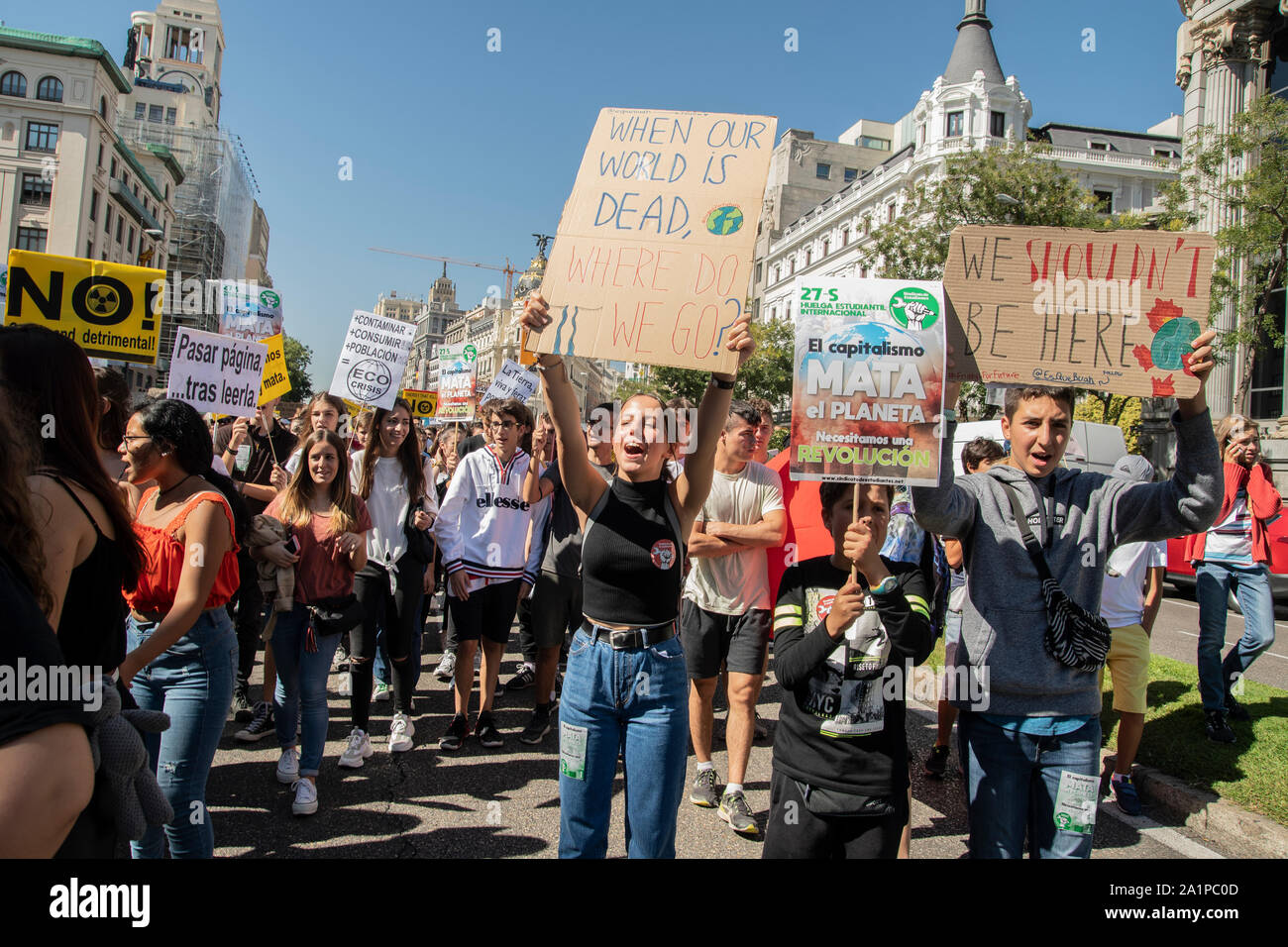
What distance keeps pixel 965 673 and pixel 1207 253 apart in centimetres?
168

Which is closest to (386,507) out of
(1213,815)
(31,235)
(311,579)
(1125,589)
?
(311,579)

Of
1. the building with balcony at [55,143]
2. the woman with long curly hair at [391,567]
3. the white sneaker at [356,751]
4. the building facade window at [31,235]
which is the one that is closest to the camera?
the white sneaker at [356,751]

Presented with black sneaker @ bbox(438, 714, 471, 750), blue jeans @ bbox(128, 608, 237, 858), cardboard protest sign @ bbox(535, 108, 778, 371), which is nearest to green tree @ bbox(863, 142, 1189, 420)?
black sneaker @ bbox(438, 714, 471, 750)

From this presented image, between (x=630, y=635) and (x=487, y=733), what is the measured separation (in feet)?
9.97

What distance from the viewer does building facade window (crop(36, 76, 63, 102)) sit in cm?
5206

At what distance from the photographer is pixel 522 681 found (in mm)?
7176

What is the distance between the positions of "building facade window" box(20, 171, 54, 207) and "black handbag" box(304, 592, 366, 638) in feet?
197

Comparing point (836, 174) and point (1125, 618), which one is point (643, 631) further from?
point (836, 174)

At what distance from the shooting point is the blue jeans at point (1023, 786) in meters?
2.62

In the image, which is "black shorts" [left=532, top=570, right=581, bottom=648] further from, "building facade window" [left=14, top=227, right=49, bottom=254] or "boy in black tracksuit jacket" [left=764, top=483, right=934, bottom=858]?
"building facade window" [left=14, top=227, right=49, bottom=254]

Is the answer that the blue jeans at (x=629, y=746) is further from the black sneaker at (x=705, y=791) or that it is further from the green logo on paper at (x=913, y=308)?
the black sneaker at (x=705, y=791)

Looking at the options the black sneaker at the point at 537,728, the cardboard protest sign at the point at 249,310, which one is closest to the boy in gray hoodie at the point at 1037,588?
the black sneaker at the point at 537,728

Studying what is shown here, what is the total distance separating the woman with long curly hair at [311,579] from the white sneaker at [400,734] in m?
0.69
